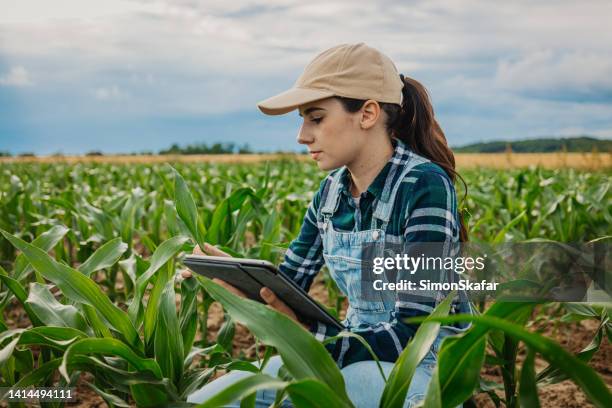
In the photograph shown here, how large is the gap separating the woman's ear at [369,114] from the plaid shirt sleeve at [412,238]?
0.19m

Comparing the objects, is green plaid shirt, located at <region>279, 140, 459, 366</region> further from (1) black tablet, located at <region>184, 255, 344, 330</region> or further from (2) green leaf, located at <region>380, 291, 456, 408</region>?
(2) green leaf, located at <region>380, 291, 456, 408</region>

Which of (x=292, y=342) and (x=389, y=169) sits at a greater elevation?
(x=389, y=169)

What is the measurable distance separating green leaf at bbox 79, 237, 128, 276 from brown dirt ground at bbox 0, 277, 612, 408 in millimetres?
476

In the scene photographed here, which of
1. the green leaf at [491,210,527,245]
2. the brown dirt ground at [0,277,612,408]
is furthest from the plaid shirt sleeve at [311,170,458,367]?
the green leaf at [491,210,527,245]

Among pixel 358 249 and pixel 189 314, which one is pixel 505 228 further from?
pixel 189 314

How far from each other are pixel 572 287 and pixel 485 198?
6.01 ft

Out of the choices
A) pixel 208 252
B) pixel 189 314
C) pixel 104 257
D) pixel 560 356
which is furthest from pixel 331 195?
pixel 560 356

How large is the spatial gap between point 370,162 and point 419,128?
0.19 meters

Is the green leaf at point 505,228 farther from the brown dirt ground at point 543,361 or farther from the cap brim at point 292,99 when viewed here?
the cap brim at point 292,99

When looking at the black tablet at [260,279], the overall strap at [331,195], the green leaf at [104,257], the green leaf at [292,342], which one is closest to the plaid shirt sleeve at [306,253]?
the overall strap at [331,195]

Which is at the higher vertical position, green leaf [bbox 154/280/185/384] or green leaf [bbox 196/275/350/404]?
green leaf [bbox 196/275/350/404]

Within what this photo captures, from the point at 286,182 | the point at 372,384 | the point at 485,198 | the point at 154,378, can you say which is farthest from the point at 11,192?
the point at 372,384

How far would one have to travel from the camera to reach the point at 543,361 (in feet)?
10.6

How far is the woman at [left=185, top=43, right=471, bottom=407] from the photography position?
1628 millimetres
